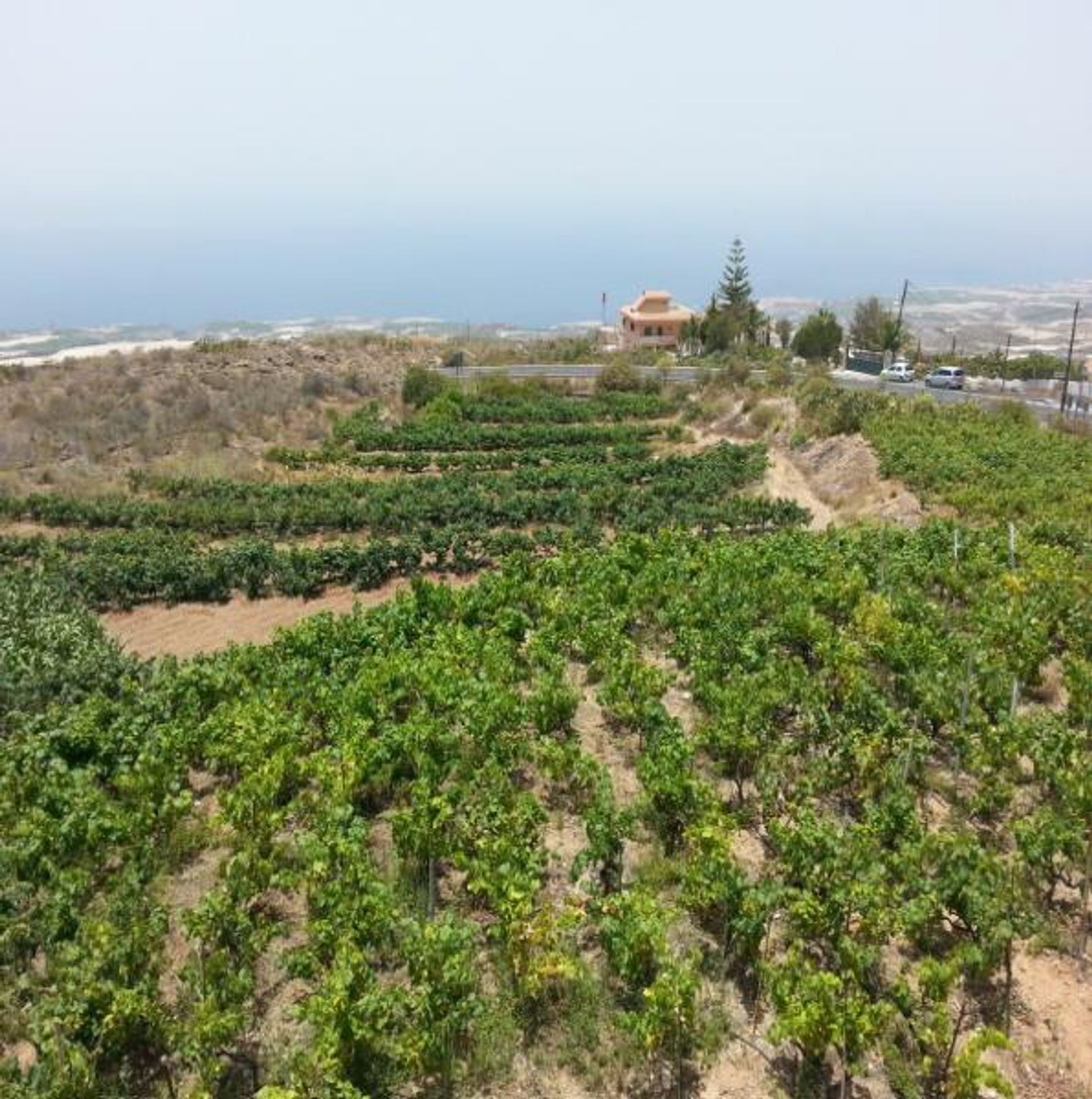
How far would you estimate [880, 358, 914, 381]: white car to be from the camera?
53250mm

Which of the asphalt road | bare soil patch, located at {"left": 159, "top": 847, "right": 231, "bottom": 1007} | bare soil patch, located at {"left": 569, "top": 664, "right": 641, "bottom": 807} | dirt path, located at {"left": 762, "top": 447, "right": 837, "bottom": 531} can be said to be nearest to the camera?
bare soil patch, located at {"left": 159, "top": 847, "right": 231, "bottom": 1007}

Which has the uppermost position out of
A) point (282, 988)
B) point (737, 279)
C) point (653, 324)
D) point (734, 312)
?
point (737, 279)

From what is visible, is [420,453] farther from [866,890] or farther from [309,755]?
[866,890]

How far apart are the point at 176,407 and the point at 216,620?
71.6 ft

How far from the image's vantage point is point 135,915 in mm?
7961

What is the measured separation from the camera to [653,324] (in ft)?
262

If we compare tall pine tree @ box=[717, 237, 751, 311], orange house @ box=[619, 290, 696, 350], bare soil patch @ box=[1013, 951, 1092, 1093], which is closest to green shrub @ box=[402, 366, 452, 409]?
bare soil patch @ box=[1013, 951, 1092, 1093]

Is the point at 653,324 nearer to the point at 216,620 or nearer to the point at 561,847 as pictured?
the point at 216,620

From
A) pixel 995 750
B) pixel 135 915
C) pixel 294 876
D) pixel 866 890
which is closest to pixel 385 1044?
pixel 294 876

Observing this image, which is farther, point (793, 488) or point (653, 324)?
point (653, 324)

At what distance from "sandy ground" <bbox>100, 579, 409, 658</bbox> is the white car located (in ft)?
136

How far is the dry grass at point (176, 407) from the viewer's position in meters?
31.7

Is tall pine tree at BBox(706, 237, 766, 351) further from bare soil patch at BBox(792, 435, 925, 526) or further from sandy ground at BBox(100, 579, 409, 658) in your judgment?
sandy ground at BBox(100, 579, 409, 658)

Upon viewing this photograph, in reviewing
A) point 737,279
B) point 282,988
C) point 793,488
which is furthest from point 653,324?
point 282,988
